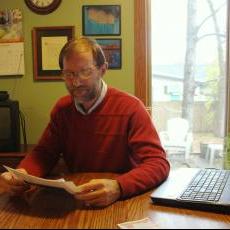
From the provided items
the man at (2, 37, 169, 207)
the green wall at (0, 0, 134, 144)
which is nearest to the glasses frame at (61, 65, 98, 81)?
the man at (2, 37, 169, 207)

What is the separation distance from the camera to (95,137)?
1677 mm

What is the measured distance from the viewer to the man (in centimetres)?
152

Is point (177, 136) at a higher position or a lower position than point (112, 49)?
lower

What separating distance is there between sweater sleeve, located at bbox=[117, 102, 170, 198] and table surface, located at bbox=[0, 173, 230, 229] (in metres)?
0.05

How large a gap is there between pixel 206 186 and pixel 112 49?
6.02 ft

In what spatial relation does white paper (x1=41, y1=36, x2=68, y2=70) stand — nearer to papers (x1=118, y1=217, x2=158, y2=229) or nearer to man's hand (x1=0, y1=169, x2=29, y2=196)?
man's hand (x1=0, y1=169, x2=29, y2=196)

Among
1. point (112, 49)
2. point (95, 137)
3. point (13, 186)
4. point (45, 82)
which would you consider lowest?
point (13, 186)

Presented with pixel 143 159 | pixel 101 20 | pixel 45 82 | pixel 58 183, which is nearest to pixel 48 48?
pixel 45 82

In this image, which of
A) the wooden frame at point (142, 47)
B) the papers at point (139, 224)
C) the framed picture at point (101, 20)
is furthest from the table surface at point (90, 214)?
the framed picture at point (101, 20)

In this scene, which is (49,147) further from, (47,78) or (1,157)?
(47,78)

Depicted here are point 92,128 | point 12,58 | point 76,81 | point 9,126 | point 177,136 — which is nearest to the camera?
point 76,81

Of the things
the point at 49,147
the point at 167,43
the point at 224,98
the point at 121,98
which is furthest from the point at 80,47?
the point at 224,98

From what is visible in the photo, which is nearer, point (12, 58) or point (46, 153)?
point (46, 153)

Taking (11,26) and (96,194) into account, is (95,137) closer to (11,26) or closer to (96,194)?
(96,194)
